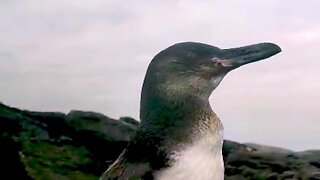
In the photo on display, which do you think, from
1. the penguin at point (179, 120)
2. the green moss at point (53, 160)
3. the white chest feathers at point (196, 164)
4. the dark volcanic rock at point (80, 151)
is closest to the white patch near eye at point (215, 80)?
the penguin at point (179, 120)

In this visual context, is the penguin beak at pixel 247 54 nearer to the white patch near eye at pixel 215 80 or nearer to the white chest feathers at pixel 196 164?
the white patch near eye at pixel 215 80

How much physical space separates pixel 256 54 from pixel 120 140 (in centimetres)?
379

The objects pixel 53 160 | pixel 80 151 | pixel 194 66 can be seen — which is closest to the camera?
pixel 194 66

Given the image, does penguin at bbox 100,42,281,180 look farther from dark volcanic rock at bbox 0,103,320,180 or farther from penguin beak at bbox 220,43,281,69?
dark volcanic rock at bbox 0,103,320,180

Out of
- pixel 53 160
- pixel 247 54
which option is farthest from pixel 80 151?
pixel 247 54

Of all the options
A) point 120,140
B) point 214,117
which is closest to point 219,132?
point 214,117

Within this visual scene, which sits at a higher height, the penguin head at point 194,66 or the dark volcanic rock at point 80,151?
the penguin head at point 194,66

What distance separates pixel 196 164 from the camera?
3072 millimetres

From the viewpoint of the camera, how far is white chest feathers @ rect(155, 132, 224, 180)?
3.06 m

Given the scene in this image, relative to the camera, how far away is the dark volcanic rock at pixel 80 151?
21.0 ft

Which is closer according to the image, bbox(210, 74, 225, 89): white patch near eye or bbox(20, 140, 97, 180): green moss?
bbox(210, 74, 225, 89): white patch near eye

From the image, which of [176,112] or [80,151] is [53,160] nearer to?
[80,151]

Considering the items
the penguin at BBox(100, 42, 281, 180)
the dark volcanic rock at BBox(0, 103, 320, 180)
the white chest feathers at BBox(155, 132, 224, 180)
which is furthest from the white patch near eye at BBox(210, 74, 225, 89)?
the dark volcanic rock at BBox(0, 103, 320, 180)

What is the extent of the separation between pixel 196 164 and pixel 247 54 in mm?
585
